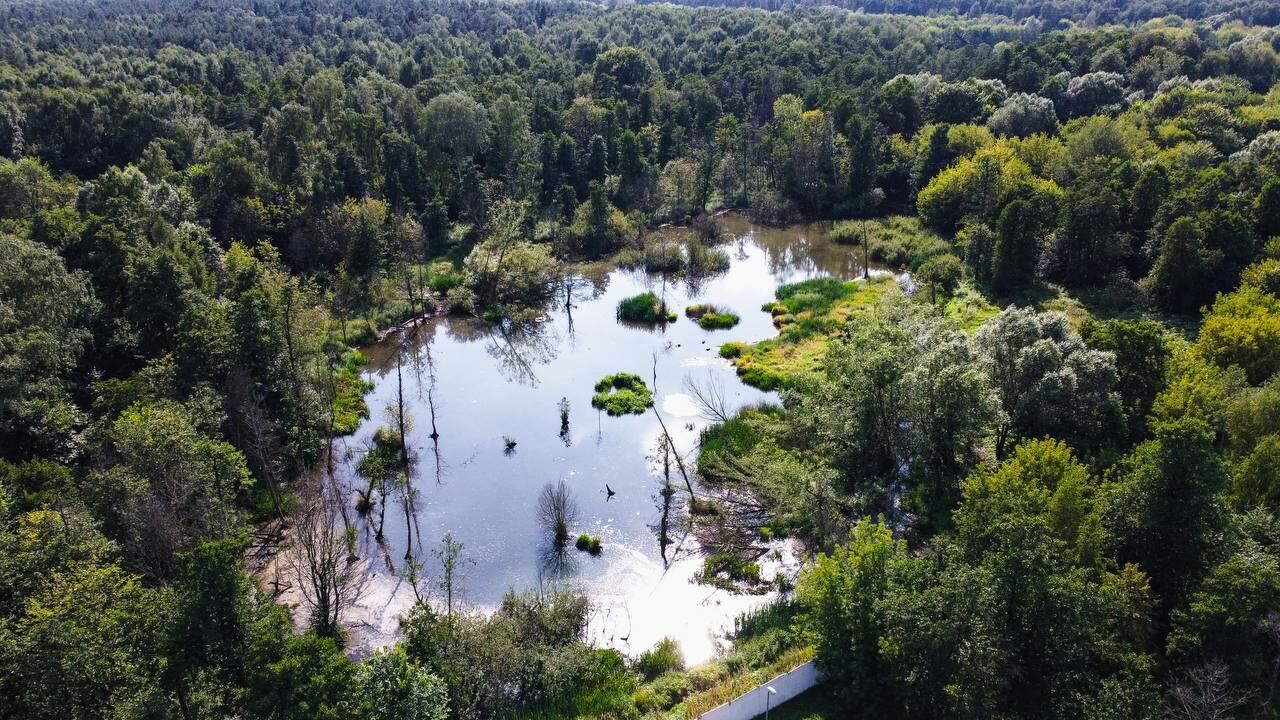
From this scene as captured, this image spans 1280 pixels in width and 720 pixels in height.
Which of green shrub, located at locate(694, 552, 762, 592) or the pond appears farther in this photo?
green shrub, located at locate(694, 552, 762, 592)

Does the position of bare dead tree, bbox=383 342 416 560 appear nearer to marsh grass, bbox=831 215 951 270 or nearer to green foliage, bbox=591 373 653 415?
green foliage, bbox=591 373 653 415

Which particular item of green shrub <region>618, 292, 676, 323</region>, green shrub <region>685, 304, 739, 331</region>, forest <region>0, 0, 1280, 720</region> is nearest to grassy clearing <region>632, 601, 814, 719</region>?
forest <region>0, 0, 1280, 720</region>

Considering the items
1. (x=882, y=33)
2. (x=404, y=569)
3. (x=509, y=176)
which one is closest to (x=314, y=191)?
(x=509, y=176)

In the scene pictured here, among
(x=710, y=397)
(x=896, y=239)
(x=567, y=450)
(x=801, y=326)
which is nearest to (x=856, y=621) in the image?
(x=567, y=450)

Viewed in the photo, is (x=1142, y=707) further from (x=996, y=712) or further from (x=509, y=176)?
(x=509, y=176)

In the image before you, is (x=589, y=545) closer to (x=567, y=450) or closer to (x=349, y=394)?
(x=567, y=450)

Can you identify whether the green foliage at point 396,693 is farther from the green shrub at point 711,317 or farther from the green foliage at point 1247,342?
the green shrub at point 711,317

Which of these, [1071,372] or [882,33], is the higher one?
[882,33]
